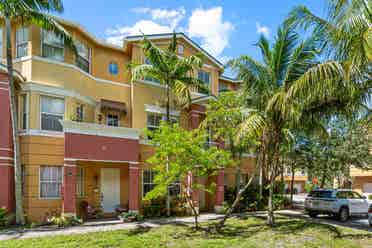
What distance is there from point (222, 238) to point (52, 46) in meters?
12.4

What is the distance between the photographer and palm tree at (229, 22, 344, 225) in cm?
1302

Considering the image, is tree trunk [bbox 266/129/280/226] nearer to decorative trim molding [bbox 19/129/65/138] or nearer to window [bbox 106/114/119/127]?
window [bbox 106/114/119/127]

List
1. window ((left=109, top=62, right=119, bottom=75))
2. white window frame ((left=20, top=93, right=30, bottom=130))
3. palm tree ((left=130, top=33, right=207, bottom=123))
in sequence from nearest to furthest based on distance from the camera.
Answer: white window frame ((left=20, top=93, right=30, bottom=130)) < palm tree ((left=130, top=33, right=207, bottom=123)) < window ((left=109, top=62, right=119, bottom=75))

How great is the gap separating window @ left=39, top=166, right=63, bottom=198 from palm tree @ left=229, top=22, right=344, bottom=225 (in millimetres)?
9415

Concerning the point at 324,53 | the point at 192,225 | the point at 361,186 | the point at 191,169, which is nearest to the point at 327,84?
the point at 324,53

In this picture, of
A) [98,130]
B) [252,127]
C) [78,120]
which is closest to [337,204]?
[252,127]

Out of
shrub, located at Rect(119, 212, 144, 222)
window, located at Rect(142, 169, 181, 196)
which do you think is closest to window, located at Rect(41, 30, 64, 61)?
window, located at Rect(142, 169, 181, 196)

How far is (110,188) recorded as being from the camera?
18.8 m

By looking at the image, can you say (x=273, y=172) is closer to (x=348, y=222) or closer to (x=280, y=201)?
(x=348, y=222)

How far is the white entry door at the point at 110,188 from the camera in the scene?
18.7 m

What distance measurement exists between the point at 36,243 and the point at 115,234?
280 centimetres

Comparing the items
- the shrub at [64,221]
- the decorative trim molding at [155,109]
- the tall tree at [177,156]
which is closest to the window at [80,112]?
the decorative trim molding at [155,109]

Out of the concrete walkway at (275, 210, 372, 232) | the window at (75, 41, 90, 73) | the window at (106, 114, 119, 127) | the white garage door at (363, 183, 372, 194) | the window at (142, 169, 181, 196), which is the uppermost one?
the window at (75, 41, 90, 73)

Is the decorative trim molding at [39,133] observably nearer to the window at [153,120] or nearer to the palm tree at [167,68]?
the palm tree at [167,68]
